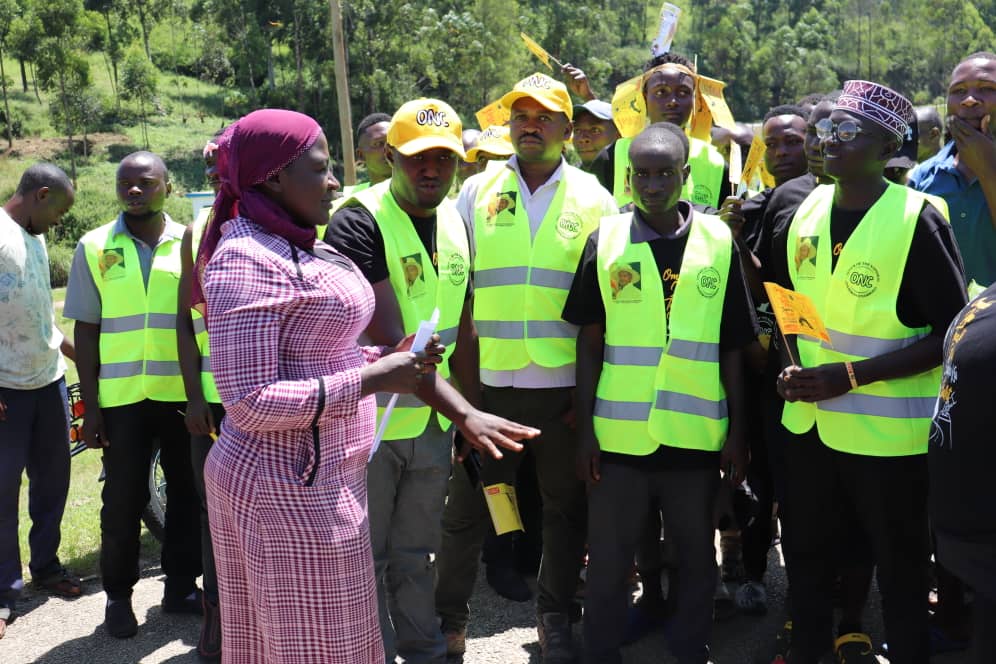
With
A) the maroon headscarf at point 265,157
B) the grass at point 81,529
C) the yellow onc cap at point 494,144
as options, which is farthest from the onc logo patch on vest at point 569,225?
the grass at point 81,529

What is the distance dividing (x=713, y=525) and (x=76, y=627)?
3382 mm

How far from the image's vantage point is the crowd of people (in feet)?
8.66

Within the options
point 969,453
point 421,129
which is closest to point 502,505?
point 421,129

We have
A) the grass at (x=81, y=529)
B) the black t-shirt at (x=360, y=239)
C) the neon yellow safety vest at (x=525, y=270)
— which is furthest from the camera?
the grass at (x=81, y=529)

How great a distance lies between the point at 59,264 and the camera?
2380cm

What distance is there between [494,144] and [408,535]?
367 cm

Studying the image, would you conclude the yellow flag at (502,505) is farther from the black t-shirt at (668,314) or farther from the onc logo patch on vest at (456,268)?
the onc logo patch on vest at (456,268)

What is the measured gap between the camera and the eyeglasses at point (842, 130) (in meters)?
3.46

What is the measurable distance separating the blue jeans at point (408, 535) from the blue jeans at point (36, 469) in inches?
98.7

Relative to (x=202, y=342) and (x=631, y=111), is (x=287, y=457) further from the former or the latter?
(x=631, y=111)

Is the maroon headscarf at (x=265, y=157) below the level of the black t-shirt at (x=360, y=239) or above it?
above

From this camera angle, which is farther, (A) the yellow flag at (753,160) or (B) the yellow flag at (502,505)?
(A) the yellow flag at (753,160)

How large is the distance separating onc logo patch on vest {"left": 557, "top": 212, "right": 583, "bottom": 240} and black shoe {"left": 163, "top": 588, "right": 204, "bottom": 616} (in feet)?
9.20

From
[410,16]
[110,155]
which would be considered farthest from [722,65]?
[110,155]
